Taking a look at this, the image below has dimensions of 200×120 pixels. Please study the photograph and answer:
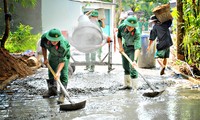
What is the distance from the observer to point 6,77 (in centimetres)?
914

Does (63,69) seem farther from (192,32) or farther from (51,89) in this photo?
(192,32)

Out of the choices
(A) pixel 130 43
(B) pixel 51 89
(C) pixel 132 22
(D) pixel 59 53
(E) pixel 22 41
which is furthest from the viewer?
(E) pixel 22 41

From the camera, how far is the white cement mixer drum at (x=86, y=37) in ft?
31.4

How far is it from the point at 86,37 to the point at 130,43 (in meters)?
2.06

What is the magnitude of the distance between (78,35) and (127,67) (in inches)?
84.7

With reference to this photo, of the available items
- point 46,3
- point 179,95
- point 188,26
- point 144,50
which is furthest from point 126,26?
point 46,3

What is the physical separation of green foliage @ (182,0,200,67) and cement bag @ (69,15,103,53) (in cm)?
273

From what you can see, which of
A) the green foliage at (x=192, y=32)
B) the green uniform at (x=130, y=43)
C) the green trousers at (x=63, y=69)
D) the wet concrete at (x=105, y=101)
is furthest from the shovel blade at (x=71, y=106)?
the green foliage at (x=192, y=32)

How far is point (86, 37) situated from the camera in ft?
31.7

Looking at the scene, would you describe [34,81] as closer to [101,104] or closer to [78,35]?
[78,35]

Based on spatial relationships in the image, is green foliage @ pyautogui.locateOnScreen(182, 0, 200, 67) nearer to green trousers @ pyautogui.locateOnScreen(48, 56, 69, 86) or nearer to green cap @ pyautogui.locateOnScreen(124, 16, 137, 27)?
green cap @ pyautogui.locateOnScreen(124, 16, 137, 27)

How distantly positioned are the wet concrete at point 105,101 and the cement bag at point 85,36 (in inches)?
38.9

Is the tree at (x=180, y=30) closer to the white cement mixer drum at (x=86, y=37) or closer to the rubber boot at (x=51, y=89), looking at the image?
the white cement mixer drum at (x=86, y=37)

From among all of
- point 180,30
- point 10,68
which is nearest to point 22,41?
point 10,68
